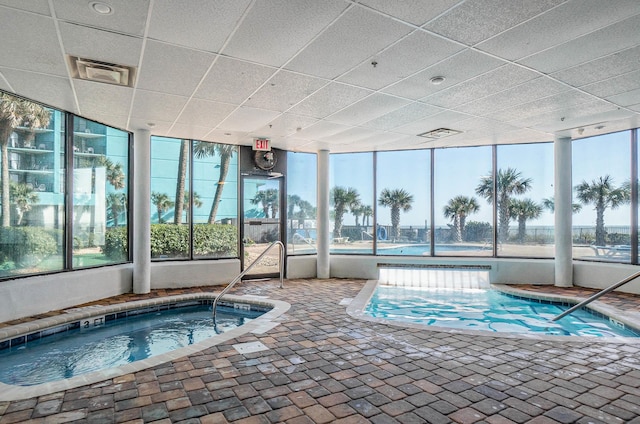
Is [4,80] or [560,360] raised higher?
[4,80]

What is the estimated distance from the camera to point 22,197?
4.77 m

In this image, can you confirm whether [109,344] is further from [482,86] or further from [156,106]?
[482,86]

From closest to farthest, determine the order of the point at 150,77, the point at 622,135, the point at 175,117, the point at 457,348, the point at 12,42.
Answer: the point at 12,42, the point at 457,348, the point at 150,77, the point at 175,117, the point at 622,135

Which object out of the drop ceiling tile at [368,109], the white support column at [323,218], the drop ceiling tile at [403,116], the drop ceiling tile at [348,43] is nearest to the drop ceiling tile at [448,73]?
the drop ceiling tile at [368,109]

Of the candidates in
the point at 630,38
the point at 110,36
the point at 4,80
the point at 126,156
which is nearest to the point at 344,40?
the point at 110,36

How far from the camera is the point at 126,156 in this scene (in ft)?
21.8

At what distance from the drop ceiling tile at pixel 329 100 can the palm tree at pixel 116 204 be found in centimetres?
373

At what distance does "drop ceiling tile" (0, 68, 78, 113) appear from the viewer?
3855 mm

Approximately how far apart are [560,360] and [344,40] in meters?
3.49

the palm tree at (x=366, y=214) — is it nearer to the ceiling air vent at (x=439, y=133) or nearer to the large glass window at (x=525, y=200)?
the ceiling air vent at (x=439, y=133)

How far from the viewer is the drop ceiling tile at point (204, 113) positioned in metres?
4.84

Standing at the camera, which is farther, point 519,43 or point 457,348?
point 457,348

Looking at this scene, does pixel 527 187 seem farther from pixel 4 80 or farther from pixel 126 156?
pixel 4 80

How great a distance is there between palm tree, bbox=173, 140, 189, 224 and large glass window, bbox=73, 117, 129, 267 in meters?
0.88
